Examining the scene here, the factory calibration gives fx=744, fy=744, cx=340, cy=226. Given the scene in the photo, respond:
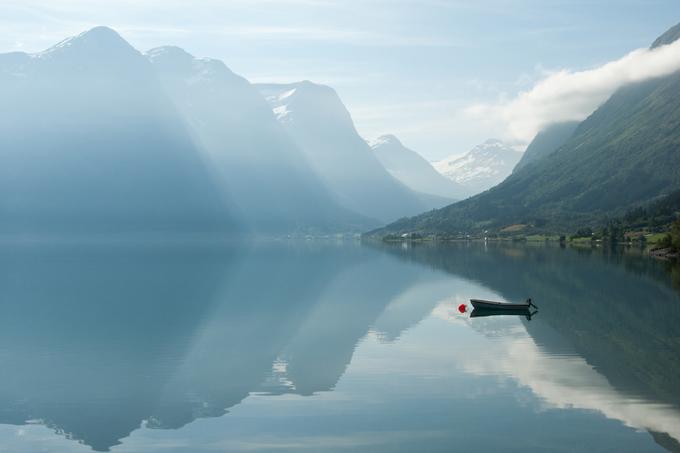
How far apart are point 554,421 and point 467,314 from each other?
47.2m

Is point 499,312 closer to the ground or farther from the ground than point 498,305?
closer to the ground

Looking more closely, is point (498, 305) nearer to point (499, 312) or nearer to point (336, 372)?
point (499, 312)

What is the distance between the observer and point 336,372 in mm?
52844

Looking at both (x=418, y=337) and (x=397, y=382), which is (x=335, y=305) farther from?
(x=397, y=382)

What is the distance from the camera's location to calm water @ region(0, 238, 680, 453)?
3794 centimetres

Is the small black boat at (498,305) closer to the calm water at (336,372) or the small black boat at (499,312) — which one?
the small black boat at (499,312)

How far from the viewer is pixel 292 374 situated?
52.9 meters

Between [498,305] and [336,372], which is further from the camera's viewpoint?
[498,305]

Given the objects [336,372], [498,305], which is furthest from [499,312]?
[336,372]

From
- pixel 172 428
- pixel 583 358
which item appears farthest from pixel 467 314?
pixel 172 428

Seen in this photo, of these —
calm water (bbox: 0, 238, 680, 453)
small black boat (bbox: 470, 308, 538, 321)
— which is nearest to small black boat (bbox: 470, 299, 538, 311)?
small black boat (bbox: 470, 308, 538, 321)

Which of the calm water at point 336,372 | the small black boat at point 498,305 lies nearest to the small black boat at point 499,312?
the small black boat at point 498,305

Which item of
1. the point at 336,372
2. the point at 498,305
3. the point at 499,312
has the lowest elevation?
the point at 499,312

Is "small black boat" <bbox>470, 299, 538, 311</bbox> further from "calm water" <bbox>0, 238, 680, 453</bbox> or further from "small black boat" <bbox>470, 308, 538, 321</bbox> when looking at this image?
"calm water" <bbox>0, 238, 680, 453</bbox>
